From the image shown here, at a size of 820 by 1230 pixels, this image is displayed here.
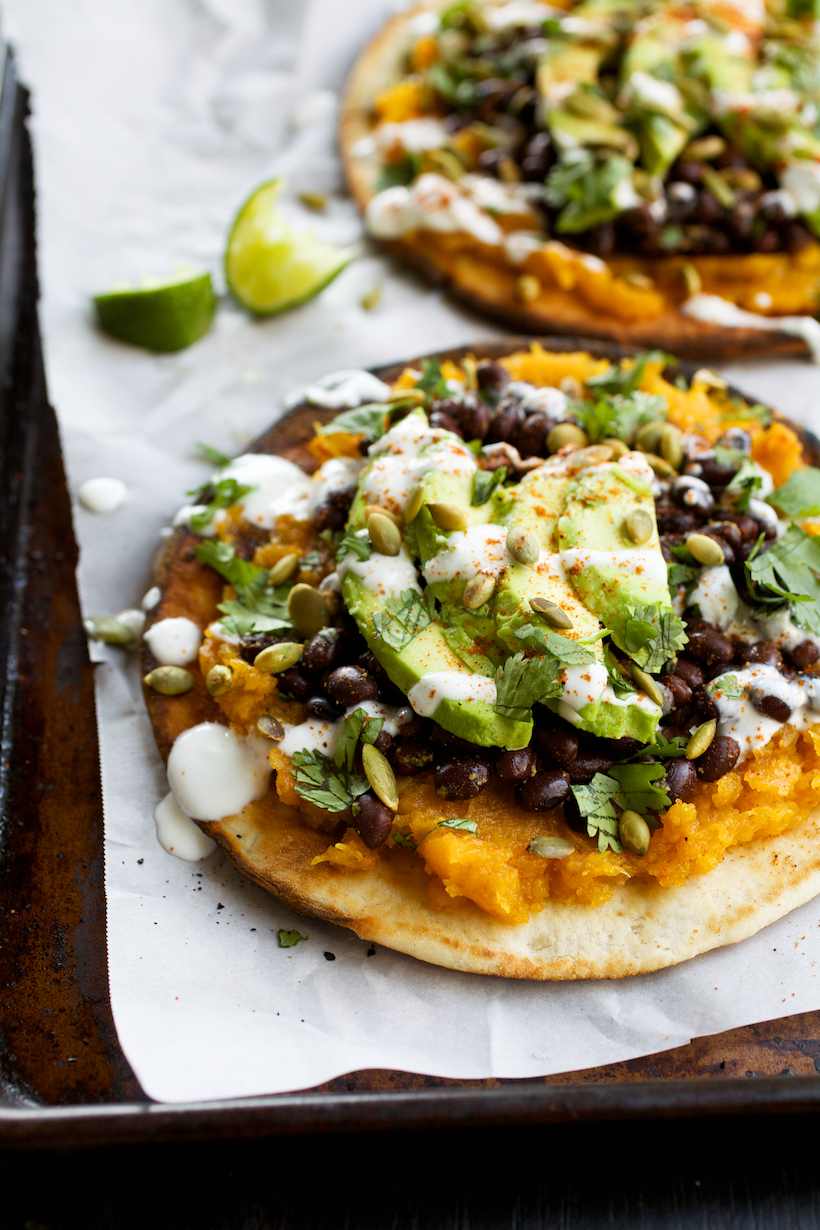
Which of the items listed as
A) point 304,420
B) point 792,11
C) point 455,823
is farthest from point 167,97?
point 455,823

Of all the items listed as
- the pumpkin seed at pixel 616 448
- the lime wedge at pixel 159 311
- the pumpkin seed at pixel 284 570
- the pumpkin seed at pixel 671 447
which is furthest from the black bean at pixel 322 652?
the lime wedge at pixel 159 311

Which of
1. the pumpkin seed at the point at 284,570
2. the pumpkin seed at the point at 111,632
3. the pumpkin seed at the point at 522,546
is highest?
the pumpkin seed at the point at 522,546

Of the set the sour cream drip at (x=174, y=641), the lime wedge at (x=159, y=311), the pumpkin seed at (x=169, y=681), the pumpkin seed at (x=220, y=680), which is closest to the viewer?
the pumpkin seed at (x=220, y=680)

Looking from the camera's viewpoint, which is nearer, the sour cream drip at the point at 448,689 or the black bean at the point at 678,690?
the sour cream drip at the point at 448,689

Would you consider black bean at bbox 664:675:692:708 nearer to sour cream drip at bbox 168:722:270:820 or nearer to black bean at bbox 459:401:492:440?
black bean at bbox 459:401:492:440

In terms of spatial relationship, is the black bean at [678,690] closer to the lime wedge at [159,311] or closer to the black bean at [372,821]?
the black bean at [372,821]
